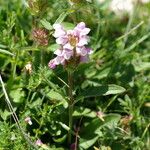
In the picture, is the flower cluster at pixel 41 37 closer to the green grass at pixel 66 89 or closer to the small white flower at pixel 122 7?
the green grass at pixel 66 89

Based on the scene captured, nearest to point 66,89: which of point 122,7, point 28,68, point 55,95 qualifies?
point 55,95

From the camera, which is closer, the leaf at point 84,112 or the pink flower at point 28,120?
the pink flower at point 28,120

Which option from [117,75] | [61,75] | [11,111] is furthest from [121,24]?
[11,111]

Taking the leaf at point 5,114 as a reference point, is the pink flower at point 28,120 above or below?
below

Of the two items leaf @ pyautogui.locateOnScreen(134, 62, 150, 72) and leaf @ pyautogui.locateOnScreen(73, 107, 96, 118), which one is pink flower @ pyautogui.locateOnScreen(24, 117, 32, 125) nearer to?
leaf @ pyautogui.locateOnScreen(73, 107, 96, 118)

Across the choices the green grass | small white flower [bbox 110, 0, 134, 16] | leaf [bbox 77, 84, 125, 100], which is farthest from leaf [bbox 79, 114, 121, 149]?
small white flower [bbox 110, 0, 134, 16]

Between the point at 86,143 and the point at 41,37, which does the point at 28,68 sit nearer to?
the point at 41,37

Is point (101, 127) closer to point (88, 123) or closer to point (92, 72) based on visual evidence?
point (88, 123)

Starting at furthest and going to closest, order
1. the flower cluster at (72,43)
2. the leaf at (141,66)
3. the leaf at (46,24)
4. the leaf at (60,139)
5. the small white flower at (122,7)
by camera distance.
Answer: the small white flower at (122,7)
the leaf at (141,66)
the leaf at (60,139)
the leaf at (46,24)
the flower cluster at (72,43)

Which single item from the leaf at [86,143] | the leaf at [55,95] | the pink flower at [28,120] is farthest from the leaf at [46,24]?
the leaf at [86,143]
